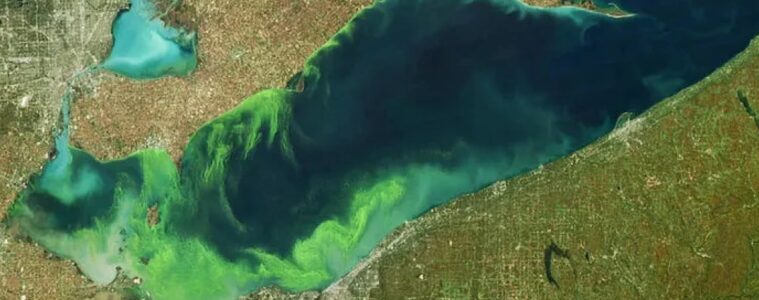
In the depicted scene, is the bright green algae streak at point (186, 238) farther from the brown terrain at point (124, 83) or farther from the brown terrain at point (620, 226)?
the brown terrain at point (620, 226)

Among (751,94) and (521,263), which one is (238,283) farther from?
(751,94)

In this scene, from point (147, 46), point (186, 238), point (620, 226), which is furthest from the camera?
point (147, 46)

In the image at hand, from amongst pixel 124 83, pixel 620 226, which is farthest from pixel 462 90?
pixel 124 83

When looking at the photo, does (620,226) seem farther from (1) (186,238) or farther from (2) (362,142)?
(1) (186,238)

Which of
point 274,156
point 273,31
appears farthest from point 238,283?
point 273,31

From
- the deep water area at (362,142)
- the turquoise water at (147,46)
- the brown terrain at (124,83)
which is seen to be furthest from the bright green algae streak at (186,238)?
the turquoise water at (147,46)
